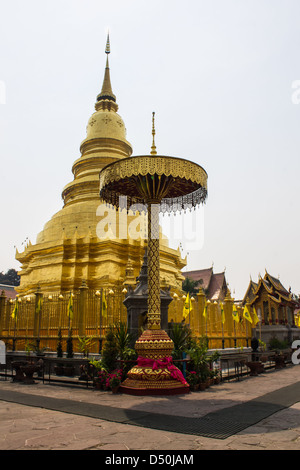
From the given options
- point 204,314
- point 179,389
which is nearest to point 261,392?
point 179,389

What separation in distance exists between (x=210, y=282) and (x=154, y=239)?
1384 inches

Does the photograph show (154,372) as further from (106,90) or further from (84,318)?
(106,90)

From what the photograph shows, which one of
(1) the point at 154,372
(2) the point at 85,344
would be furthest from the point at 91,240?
(1) the point at 154,372

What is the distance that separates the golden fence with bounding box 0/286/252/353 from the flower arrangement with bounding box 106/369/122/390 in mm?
3798

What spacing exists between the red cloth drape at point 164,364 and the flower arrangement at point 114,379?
0.66 metres

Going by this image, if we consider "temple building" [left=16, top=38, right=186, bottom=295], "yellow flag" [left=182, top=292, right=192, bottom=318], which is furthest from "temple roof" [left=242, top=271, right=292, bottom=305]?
"yellow flag" [left=182, top=292, right=192, bottom=318]

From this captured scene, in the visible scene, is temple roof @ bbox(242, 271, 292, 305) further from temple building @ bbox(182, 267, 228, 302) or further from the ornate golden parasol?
the ornate golden parasol

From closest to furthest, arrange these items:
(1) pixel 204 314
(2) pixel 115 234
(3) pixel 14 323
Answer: (1) pixel 204 314
(3) pixel 14 323
(2) pixel 115 234

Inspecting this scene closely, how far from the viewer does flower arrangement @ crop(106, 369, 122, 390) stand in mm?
9969

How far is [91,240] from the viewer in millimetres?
22594

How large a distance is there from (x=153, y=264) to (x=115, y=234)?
12975 mm

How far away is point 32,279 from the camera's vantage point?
24156 millimetres

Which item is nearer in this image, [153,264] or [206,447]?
[206,447]

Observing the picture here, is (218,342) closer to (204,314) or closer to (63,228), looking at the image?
(204,314)
